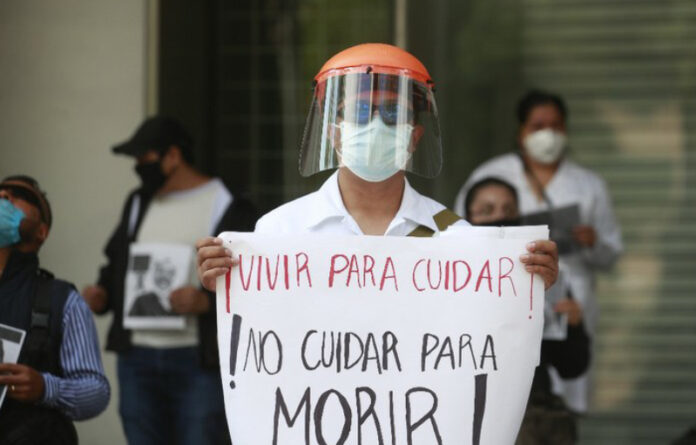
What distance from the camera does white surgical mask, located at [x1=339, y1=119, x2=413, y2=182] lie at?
11.5ft

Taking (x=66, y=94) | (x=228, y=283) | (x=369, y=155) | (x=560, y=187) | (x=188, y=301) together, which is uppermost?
(x=66, y=94)

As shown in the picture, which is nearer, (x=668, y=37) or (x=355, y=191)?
(x=355, y=191)

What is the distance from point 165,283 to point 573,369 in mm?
1658

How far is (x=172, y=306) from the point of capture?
18.3 feet

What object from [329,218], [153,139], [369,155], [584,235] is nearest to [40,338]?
[329,218]

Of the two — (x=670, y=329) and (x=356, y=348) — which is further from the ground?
(x=356, y=348)

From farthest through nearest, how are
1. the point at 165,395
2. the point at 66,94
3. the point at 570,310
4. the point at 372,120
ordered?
1. the point at 66,94
2. the point at 165,395
3. the point at 570,310
4. the point at 372,120

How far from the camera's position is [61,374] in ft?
13.9

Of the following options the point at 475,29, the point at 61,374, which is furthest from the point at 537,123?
the point at 61,374

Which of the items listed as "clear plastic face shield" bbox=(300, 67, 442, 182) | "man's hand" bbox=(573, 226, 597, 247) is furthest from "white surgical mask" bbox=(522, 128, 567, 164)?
"clear plastic face shield" bbox=(300, 67, 442, 182)

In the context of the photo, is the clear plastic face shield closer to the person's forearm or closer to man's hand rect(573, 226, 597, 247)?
the person's forearm

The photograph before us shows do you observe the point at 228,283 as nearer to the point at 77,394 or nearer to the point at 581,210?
the point at 77,394

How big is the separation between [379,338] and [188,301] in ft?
7.14

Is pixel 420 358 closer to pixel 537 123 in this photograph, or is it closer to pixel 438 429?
pixel 438 429
